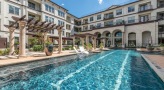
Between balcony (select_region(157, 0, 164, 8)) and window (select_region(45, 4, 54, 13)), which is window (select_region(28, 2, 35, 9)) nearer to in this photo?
window (select_region(45, 4, 54, 13))

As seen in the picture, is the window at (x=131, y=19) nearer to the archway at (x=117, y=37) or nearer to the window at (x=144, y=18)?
the window at (x=144, y=18)

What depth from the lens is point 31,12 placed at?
28812 millimetres

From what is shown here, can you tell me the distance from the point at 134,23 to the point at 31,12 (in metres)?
27.6

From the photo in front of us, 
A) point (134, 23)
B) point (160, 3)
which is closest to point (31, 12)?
point (134, 23)

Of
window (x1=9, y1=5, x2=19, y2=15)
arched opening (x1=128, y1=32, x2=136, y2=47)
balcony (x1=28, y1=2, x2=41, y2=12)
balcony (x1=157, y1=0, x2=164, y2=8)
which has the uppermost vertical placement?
balcony (x1=157, y1=0, x2=164, y2=8)

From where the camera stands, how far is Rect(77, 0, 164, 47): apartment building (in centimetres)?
2994

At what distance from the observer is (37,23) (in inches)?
563

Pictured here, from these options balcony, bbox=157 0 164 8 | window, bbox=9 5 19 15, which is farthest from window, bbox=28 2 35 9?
balcony, bbox=157 0 164 8

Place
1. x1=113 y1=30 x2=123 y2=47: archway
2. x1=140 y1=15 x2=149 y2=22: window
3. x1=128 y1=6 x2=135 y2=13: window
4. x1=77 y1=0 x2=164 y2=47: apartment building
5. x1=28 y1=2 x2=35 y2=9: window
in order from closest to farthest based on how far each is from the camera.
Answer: x1=28 y1=2 x2=35 y2=9: window < x1=77 y1=0 x2=164 y2=47: apartment building < x1=140 y1=15 x2=149 y2=22: window < x1=128 y1=6 x2=135 y2=13: window < x1=113 y1=30 x2=123 y2=47: archway

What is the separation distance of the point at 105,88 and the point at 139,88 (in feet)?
4.56

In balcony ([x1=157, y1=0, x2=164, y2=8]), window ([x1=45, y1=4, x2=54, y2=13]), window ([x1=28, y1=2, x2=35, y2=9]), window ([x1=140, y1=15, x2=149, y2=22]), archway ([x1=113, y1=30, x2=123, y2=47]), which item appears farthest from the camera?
archway ([x1=113, y1=30, x2=123, y2=47])

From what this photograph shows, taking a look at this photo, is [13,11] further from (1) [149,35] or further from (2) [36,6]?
(1) [149,35]

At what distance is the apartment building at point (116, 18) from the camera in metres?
25.0

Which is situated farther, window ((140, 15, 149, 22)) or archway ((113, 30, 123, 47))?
archway ((113, 30, 123, 47))
